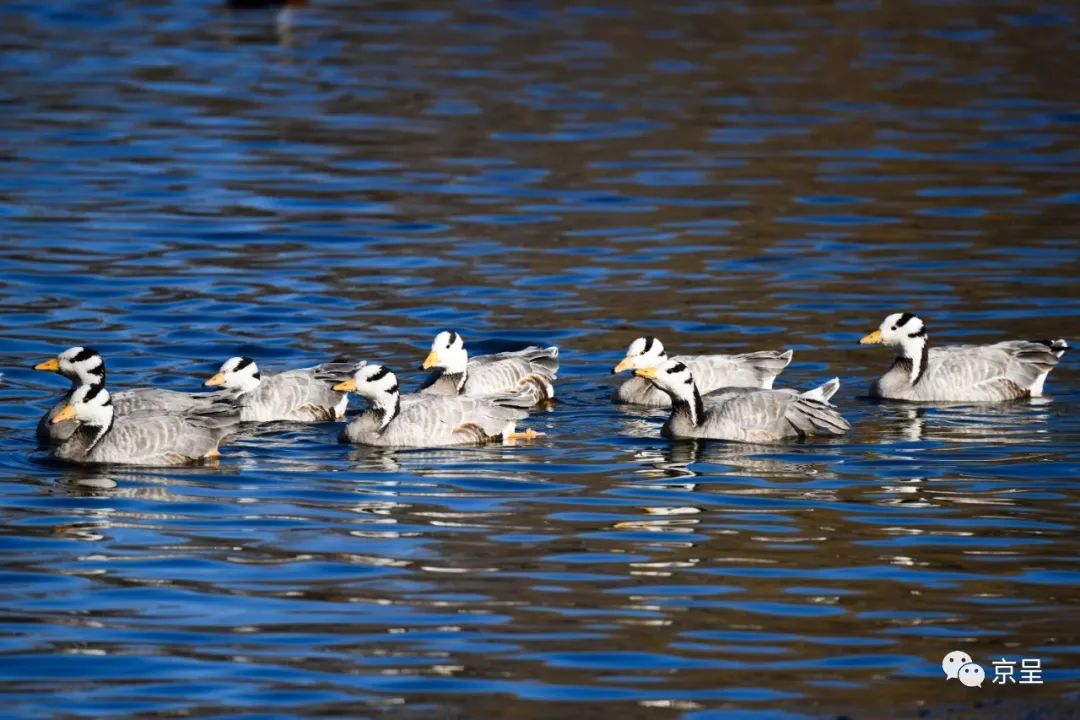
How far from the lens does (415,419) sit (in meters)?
18.7

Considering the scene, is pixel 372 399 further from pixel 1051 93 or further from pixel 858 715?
pixel 1051 93

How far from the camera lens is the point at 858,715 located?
36.8ft

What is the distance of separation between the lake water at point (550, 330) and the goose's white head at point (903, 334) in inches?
26.3

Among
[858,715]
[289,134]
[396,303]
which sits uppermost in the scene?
[289,134]

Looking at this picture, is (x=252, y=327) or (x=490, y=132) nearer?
(x=252, y=327)

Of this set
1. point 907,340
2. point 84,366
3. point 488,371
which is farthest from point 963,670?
point 488,371

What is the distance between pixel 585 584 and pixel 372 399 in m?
5.37

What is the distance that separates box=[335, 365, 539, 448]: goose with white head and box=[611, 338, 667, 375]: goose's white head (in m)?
1.26

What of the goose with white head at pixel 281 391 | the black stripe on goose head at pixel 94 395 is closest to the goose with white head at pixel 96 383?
the black stripe on goose head at pixel 94 395

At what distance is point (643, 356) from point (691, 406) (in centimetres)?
69

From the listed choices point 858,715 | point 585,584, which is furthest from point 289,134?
point 858,715

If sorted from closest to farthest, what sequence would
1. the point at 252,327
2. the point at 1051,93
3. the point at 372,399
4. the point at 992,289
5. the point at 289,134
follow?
1. the point at 372,399
2. the point at 252,327
3. the point at 992,289
4. the point at 289,134
5. the point at 1051,93

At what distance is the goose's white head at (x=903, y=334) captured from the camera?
68.1 ft

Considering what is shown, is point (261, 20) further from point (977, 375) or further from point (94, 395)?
point (94, 395)
